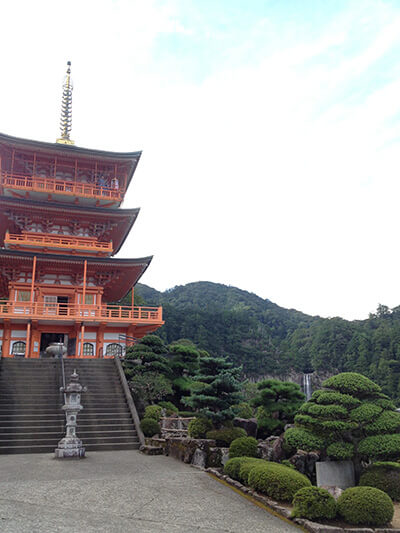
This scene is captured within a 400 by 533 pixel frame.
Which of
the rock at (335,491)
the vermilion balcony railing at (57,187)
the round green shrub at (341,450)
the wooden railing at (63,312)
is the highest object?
the vermilion balcony railing at (57,187)

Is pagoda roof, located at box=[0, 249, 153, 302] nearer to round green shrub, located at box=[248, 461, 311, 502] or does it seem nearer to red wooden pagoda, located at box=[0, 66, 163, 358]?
red wooden pagoda, located at box=[0, 66, 163, 358]

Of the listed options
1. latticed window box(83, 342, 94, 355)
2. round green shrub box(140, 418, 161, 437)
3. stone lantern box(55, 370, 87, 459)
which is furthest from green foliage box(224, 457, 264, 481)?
latticed window box(83, 342, 94, 355)

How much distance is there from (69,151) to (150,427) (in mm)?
20051

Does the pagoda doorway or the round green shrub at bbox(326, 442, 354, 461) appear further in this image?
the pagoda doorway

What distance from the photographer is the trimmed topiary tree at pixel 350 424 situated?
9477 mm

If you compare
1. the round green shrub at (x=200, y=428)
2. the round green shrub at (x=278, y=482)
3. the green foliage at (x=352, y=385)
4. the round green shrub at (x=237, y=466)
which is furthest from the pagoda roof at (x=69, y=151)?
the round green shrub at (x=278, y=482)

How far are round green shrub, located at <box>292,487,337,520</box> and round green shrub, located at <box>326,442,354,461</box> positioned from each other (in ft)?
8.19

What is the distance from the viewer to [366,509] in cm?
704

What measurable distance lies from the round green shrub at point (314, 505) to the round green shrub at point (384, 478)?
273 centimetres

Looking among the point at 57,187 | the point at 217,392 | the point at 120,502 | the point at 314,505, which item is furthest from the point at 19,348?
the point at 314,505

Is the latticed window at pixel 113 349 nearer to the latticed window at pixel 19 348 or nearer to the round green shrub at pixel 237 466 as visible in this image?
the latticed window at pixel 19 348

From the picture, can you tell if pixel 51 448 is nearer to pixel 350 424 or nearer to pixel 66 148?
pixel 350 424

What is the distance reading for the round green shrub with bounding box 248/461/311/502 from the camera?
8.02m

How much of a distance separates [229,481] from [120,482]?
8.16ft
